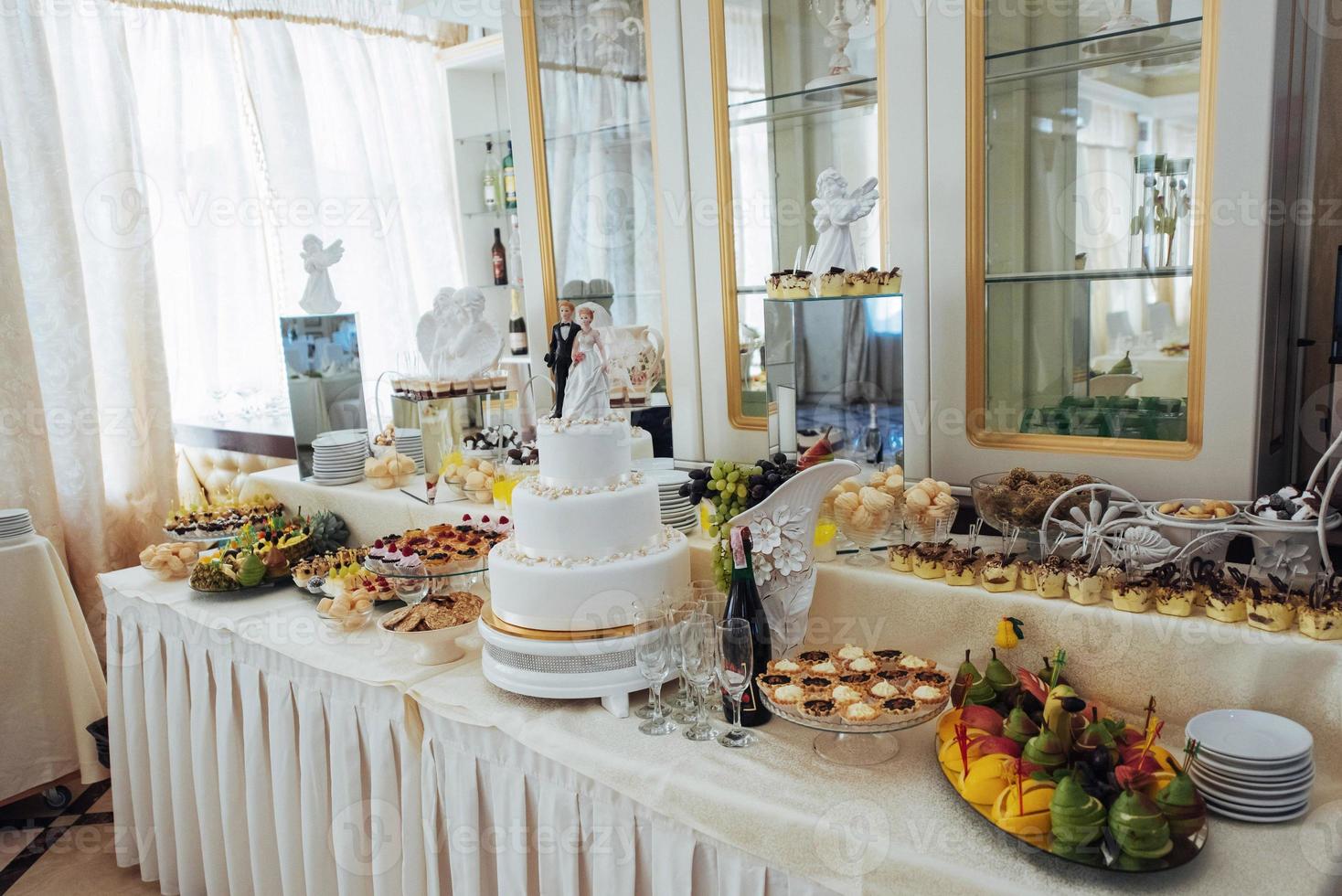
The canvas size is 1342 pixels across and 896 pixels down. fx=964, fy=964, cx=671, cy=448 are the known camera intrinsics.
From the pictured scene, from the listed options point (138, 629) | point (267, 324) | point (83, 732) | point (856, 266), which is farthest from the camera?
point (267, 324)

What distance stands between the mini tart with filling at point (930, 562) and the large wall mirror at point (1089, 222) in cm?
31

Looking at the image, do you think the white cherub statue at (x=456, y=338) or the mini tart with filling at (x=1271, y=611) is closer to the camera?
the mini tart with filling at (x=1271, y=611)

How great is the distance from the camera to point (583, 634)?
1.61 meters

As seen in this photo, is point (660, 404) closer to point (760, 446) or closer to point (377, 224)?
point (760, 446)

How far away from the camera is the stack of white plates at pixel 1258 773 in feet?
3.83

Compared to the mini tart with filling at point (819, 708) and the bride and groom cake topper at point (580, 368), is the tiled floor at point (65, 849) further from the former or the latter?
the mini tart with filling at point (819, 708)

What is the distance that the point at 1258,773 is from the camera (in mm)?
1165

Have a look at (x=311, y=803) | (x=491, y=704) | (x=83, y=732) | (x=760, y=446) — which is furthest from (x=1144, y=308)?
(x=83, y=732)

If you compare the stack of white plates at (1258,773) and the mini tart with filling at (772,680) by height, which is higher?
the mini tart with filling at (772,680)

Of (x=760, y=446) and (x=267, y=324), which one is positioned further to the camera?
(x=267, y=324)

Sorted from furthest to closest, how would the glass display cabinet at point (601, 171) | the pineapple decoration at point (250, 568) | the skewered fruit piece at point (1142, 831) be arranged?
the pineapple decoration at point (250, 568)
the glass display cabinet at point (601, 171)
the skewered fruit piece at point (1142, 831)

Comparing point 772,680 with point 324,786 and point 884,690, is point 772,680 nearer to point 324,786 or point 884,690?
point 884,690

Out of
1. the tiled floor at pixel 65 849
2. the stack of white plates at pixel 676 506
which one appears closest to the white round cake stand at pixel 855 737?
the stack of white plates at pixel 676 506

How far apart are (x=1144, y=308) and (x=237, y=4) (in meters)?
3.68
